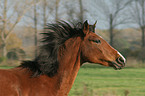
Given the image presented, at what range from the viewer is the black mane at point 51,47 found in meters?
3.80

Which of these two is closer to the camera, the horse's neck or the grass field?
the horse's neck

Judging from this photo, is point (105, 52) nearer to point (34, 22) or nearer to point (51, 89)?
point (51, 89)

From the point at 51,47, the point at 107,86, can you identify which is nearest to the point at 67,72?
the point at 51,47

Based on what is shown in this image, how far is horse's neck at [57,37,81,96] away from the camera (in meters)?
3.87

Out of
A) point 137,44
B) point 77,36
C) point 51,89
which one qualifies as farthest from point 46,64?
point 137,44

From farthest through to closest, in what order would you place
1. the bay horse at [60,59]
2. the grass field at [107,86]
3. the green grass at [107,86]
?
1. the green grass at [107,86]
2. the grass field at [107,86]
3. the bay horse at [60,59]

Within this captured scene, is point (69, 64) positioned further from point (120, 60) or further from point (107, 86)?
point (107, 86)

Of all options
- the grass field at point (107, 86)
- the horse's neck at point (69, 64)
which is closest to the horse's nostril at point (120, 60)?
the horse's neck at point (69, 64)

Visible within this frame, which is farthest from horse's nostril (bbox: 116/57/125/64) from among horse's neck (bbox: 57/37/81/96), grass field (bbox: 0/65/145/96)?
grass field (bbox: 0/65/145/96)

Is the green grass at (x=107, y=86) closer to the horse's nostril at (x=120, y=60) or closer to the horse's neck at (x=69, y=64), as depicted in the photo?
the horse's nostril at (x=120, y=60)

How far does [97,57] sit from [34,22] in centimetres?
2167

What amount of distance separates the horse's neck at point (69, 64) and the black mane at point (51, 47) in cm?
10

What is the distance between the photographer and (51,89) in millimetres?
3660

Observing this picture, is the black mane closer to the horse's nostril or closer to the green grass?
the horse's nostril
